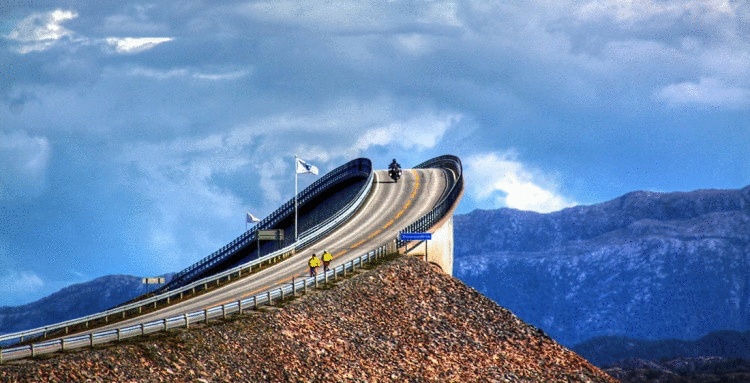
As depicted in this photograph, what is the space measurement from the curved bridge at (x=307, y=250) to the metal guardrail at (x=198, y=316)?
5cm

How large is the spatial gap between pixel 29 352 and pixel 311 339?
676 inches

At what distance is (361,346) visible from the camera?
75625mm

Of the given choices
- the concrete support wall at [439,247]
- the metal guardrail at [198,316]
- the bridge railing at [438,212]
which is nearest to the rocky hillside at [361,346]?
the metal guardrail at [198,316]

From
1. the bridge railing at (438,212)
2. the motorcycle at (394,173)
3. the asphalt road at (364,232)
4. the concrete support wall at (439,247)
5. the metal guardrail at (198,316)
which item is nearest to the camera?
the metal guardrail at (198,316)

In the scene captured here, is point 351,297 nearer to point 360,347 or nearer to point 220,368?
point 360,347

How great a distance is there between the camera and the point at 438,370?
77188mm

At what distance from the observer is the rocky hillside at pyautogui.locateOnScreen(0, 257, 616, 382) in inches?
Result: 2402

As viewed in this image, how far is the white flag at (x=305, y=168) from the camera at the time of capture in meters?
104

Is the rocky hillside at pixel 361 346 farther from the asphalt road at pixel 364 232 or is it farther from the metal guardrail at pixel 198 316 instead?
the asphalt road at pixel 364 232

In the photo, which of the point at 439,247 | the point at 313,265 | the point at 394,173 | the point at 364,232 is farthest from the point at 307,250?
the point at 394,173

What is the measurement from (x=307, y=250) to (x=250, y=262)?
319 inches

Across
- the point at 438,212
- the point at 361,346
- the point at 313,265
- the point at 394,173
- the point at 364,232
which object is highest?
the point at 394,173

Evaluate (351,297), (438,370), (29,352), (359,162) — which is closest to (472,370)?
(438,370)

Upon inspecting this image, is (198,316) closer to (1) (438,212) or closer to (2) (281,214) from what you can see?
(1) (438,212)
